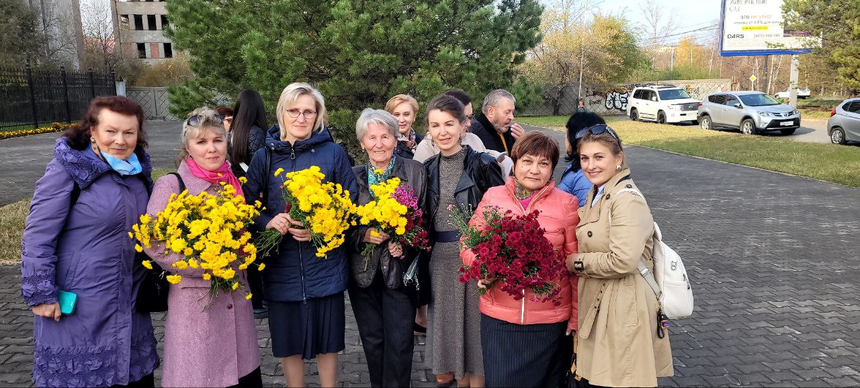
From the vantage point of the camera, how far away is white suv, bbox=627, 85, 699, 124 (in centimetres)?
2962

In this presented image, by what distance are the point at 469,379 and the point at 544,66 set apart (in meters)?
39.6

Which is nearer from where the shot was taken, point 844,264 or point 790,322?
point 790,322

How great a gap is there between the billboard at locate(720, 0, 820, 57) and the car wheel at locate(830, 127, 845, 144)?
12779mm

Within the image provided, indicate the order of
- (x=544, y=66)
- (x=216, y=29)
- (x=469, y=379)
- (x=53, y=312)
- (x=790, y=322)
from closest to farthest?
(x=53, y=312)
(x=469, y=379)
(x=790, y=322)
(x=216, y=29)
(x=544, y=66)

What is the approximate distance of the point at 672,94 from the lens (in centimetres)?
3102

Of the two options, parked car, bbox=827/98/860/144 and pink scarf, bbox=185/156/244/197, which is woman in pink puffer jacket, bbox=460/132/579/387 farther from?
parked car, bbox=827/98/860/144

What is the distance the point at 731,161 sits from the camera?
54.1 ft

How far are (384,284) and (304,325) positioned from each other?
56 cm

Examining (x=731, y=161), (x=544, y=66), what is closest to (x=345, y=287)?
(x=731, y=161)

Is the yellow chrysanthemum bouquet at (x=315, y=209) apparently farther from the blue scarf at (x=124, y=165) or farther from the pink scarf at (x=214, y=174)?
the blue scarf at (x=124, y=165)

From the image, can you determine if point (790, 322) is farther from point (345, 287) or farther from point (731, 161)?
point (731, 161)

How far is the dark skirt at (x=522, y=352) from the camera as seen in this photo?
319 cm

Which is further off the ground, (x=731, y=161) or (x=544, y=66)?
(x=544, y=66)

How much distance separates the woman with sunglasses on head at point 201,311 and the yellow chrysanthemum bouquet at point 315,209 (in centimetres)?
37
